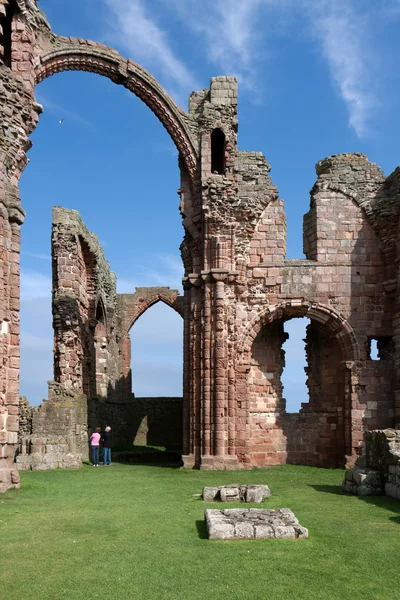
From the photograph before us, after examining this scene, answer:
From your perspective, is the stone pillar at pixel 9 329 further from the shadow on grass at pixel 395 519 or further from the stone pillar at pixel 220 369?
the shadow on grass at pixel 395 519

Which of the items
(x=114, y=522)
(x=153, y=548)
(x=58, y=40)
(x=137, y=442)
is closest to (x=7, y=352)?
(x=114, y=522)

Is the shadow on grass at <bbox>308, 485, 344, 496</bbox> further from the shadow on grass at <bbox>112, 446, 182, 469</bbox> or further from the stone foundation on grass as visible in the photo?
the shadow on grass at <bbox>112, 446, 182, 469</bbox>

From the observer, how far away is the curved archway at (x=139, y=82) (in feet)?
55.6

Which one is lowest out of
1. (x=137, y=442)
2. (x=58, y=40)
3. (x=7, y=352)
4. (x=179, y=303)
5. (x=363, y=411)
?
(x=137, y=442)

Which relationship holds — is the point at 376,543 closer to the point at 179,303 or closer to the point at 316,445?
the point at 316,445

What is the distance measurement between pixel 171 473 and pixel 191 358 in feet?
10.4

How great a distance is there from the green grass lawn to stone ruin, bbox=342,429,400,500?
0.28 m

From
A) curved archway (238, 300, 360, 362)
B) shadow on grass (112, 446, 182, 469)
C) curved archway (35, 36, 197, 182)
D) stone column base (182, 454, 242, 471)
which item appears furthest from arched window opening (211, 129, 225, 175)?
shadow on grass (112, 446, 182, 469)

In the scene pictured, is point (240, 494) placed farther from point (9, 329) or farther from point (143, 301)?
point (143, 301)

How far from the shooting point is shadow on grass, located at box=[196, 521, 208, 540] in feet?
23.1

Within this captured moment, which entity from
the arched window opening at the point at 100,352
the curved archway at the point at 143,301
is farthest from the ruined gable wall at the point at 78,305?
the curved archway at the point at 143,301

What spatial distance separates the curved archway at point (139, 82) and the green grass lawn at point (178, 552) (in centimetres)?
1032

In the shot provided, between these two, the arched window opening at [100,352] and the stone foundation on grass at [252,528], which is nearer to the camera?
the stone foundation on grass at [252,528]

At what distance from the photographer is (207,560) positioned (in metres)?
5.98
